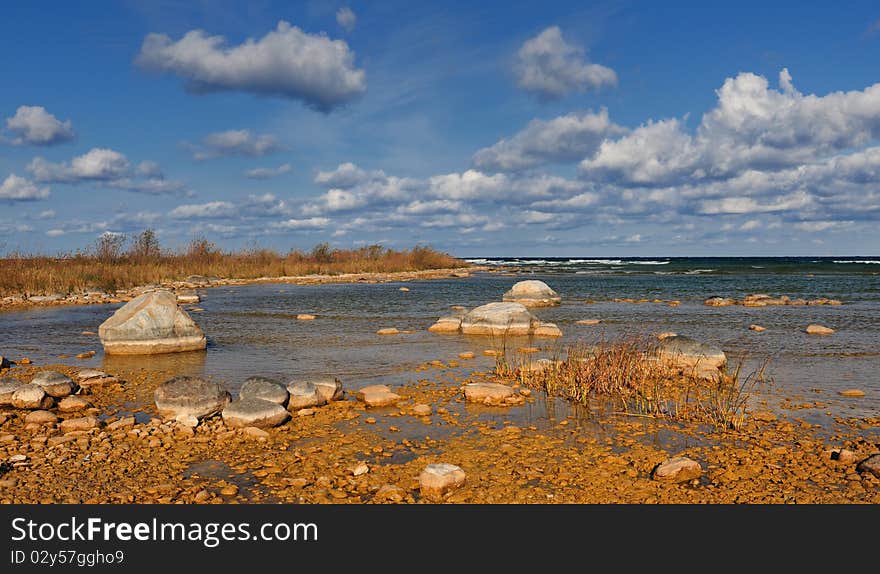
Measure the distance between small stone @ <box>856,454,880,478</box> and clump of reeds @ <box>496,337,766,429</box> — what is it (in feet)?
6.35

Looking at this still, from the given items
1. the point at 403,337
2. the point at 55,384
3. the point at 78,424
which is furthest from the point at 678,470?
the point at 403,337

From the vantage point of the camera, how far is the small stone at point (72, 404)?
10.2 m

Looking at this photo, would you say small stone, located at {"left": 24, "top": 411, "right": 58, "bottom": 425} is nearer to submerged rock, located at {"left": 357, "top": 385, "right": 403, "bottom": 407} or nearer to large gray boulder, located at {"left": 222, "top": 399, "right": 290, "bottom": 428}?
large gray boulder, located at {"left": 222, "top": 399, "right": 290, "bottom": 428}

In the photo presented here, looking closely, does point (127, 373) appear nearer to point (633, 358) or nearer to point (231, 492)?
point (231, 492)

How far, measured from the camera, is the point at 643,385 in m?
11.3

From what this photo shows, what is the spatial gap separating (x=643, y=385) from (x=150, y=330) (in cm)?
1240

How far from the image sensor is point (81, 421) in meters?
8.98

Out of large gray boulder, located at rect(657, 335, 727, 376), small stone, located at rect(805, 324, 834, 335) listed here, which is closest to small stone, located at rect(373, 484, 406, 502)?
large gray boulder, located at rect(657, 335, 727, 376)

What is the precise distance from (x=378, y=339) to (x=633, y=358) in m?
9.31

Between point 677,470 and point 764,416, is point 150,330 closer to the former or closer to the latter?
point 677,470

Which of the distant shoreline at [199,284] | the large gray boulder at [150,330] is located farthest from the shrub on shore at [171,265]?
the large gray boulder at [150,330]

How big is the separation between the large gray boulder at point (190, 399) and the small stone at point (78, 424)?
995mm

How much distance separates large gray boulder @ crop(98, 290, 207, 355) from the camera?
1585cm

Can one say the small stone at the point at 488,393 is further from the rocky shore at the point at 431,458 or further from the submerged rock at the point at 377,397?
the submerged rock at the point at 377,397
